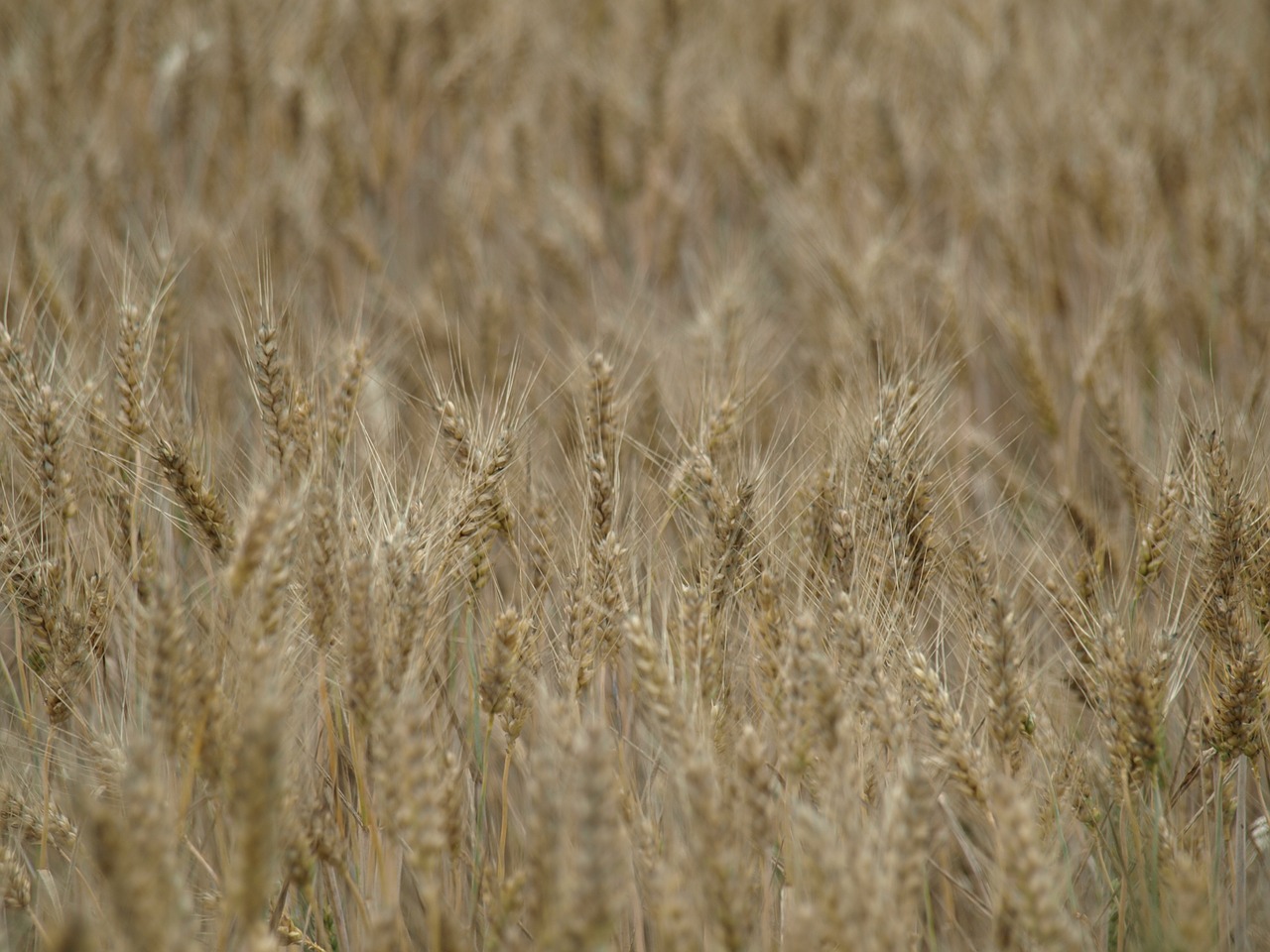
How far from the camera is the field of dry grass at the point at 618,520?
1.20 meters

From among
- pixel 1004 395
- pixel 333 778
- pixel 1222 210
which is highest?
pixel 1222 210

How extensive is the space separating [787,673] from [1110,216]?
276 cm

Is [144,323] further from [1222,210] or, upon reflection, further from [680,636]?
[1222,210]

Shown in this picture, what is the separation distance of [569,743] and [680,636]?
242 millimetres

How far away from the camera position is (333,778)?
58.4 inches

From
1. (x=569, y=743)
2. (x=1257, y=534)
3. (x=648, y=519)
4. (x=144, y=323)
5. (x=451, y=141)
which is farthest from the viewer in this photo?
(x=451, y=141)

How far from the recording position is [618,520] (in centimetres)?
166

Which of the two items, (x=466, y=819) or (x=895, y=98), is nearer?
(x=466, y=819)

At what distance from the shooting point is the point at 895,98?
4059mm

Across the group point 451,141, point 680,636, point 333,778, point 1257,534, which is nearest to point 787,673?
point 680,636

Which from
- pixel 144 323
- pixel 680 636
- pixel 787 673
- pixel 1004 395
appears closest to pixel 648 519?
pixel 680 636

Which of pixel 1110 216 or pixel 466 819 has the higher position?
pixel 1110 216

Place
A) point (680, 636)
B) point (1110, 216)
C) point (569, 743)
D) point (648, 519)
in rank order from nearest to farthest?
point (569, 743), point (680, 636), point (648, 519), point (1110, 216)

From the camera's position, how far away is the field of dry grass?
3.93 ft
